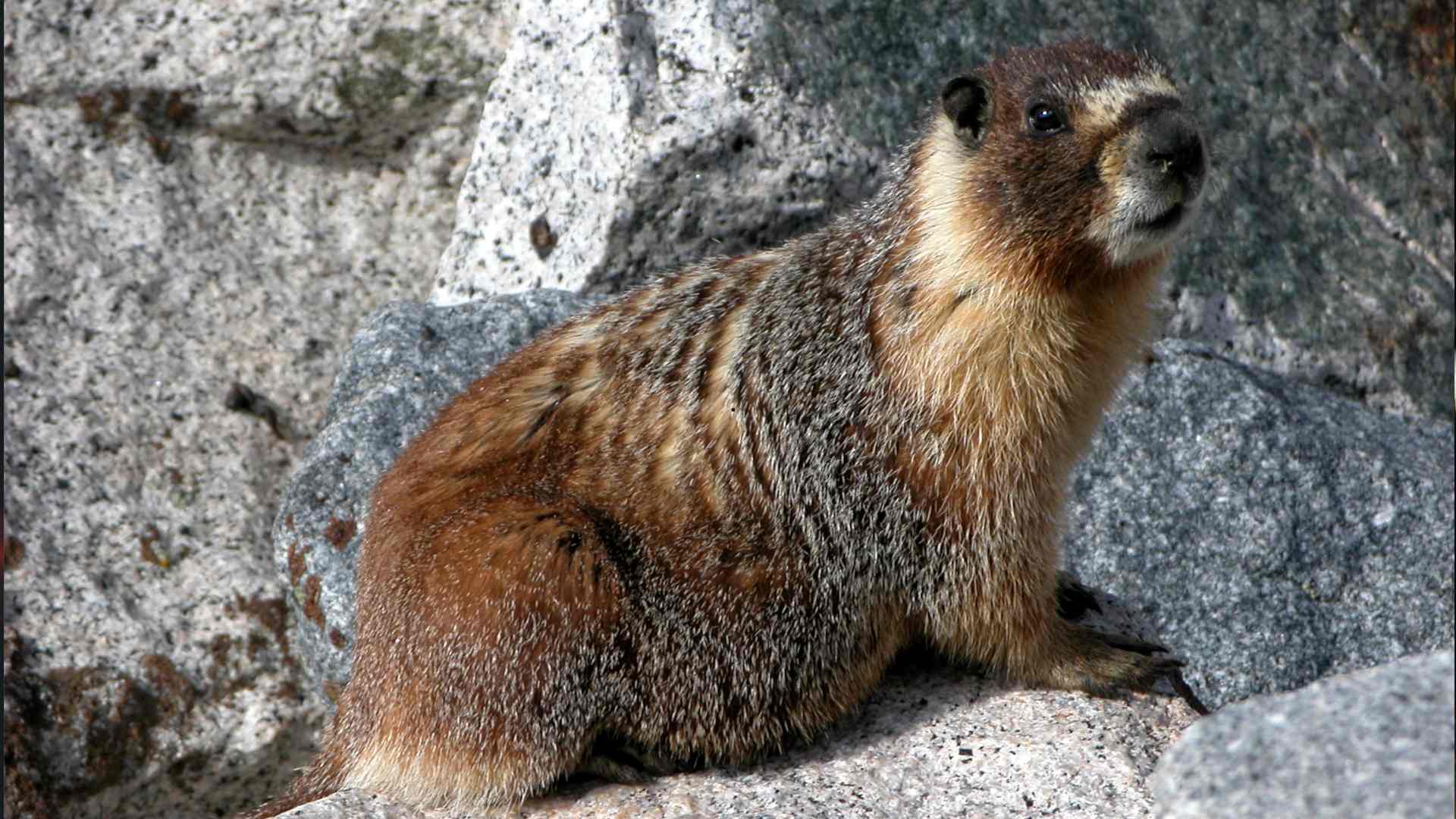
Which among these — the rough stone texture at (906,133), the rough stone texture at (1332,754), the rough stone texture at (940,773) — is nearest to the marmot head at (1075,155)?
the rough stone texture at (940,773)

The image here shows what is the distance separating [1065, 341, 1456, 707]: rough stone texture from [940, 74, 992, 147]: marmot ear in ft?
9.16

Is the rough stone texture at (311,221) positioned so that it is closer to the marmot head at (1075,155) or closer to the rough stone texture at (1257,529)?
the rough stone texture at (1257,529)

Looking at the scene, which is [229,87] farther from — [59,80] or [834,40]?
[834,40]

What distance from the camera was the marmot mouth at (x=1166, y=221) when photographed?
16.0ft

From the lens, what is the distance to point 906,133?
7113 millimetres

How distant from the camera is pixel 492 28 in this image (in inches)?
348

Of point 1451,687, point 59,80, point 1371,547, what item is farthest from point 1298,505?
point 59,80

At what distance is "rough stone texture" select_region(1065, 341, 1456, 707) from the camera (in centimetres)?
736

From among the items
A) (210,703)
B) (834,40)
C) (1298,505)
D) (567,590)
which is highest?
(834,40)

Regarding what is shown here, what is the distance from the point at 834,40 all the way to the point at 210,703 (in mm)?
4511

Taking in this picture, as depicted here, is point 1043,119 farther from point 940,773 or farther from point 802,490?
point 940,773

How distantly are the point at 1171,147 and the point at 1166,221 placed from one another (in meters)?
0.25

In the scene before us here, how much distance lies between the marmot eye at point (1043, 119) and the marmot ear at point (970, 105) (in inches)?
7.7

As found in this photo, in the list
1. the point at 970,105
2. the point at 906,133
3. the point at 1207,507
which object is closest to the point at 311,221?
the point at 906,133
